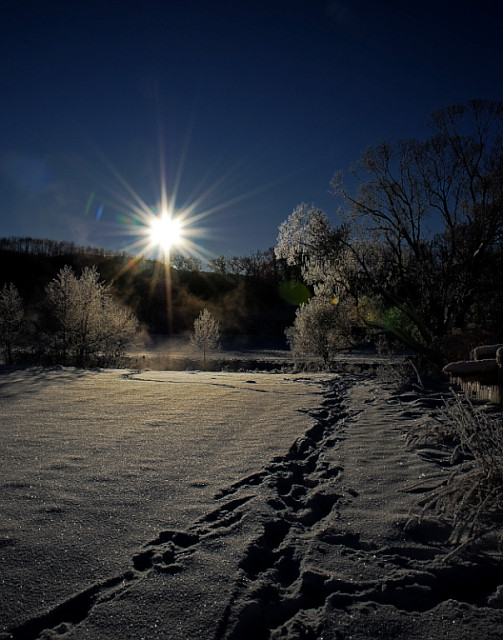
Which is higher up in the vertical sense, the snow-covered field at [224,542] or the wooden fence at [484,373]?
the wooden fence at [484,373]

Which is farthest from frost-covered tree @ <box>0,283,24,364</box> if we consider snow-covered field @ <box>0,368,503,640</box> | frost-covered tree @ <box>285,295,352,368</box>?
snow-covered field @ <box>0,368,503,640</box>

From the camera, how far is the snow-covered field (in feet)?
5.62

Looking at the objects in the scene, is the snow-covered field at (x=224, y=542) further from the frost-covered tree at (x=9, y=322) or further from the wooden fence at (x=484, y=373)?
the frost-covered tree at (x=9, y=322)

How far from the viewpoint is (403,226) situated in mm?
15648

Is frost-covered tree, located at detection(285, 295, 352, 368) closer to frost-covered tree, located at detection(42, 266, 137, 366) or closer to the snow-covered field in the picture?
frost-covered tree, located at detection(42, 266, 137, 366)

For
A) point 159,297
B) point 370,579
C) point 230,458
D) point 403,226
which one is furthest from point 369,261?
point 159,297

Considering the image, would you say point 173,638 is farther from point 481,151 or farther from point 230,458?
point 481,151

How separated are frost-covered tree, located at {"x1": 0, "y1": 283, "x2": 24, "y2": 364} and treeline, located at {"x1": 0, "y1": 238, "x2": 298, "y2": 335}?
26947 mm

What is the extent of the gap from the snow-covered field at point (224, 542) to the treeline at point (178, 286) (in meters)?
45.6

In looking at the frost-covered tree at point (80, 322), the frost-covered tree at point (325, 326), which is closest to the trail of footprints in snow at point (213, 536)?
the frost-covered tree at point (325, 326)

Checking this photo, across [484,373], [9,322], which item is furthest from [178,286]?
[484,373]

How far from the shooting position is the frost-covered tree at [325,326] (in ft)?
58.0

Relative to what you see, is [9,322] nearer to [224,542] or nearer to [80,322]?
[80,322]

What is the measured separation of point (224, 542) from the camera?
7.68 feet
